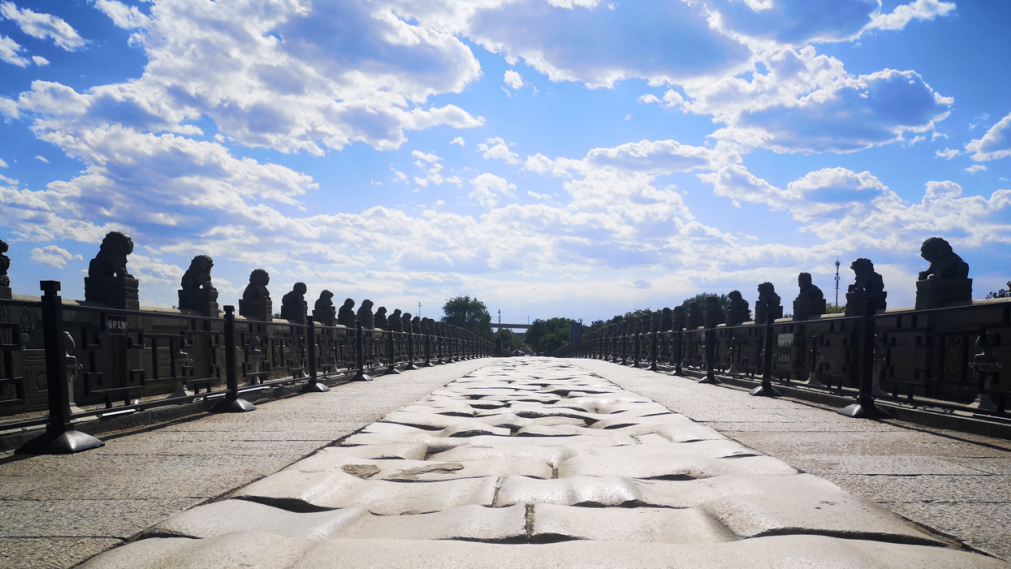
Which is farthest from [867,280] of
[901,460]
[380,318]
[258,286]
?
[380,318]

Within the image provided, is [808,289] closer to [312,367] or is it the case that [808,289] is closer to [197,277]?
[312,367]

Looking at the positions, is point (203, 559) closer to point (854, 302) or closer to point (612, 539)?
point (612, 539)

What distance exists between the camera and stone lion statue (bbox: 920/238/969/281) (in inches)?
277

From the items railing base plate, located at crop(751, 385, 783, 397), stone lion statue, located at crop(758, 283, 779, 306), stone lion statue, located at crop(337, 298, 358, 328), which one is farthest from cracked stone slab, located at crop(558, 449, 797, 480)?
stone lion statue, located at crop(337, 298, 358, 328)

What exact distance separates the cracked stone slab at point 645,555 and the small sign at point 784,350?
6.71m

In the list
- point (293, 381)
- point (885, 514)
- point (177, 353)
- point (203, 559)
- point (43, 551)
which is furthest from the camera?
point (293, 381)

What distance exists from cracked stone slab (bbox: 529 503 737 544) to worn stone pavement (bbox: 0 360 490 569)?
1511 millimetres

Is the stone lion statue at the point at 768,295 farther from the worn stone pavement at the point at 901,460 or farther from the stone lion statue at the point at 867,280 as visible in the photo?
the worn stone pavement at the point at 901,460

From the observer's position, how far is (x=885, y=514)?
2244 millimetres

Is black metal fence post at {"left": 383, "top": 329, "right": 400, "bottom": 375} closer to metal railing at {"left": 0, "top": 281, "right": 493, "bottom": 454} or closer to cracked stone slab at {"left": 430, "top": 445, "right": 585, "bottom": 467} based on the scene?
metal railing at {"left": 0, "top": 281, "right": 493, "bottom": 454}

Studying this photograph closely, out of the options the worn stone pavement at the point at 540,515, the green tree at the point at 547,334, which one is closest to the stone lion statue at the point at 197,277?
the worn stone pavement at the point at 540,515

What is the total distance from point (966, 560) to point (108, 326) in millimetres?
5665

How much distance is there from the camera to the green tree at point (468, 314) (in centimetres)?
12306

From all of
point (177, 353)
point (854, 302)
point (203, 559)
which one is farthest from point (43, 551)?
point (854, 302)
